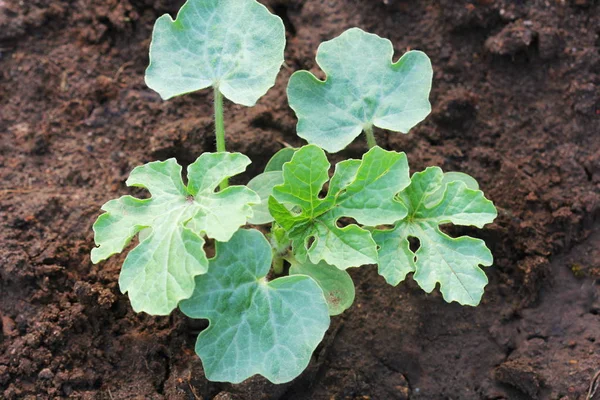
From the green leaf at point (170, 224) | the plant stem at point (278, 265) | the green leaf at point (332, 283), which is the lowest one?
the plant stem at point (278, 265)

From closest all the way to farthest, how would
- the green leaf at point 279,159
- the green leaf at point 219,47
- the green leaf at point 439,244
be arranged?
the green leaf at point 439,244
the green leaf at point 219,47
the green leaf at point 279,159

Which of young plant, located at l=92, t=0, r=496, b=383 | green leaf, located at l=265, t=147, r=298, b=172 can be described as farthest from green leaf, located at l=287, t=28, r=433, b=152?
green leaf, located at l=265, t=147, r=298, b=172

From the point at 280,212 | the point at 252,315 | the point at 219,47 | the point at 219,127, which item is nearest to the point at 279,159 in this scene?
the point at 219,127

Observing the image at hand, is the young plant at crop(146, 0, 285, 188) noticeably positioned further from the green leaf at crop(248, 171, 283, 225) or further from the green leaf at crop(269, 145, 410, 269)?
the green leaf at crop(269, 145, 410, 269)

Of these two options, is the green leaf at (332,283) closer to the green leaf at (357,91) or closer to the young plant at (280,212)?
the young plant at (280,212)

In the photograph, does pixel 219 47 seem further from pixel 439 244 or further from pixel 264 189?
pixel 439 244

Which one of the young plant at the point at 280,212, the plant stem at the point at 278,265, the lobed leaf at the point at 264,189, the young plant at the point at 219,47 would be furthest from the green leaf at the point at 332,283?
the young plant at the point at 219,47

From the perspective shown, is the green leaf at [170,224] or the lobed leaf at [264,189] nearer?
the green leaf at [170,224]
